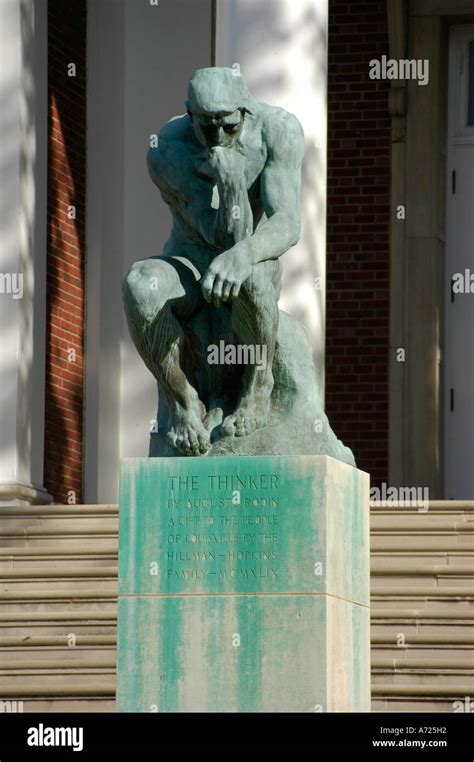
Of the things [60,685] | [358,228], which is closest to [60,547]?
[60,685]

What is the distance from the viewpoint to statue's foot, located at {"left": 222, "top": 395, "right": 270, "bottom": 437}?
25.0 feet

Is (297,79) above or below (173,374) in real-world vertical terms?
above

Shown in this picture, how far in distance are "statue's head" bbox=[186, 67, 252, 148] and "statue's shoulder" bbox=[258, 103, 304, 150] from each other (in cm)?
11

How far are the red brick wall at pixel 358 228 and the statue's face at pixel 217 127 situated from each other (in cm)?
836

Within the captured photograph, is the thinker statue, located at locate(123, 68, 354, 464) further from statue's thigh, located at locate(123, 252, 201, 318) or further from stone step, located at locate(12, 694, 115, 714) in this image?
stone step, located at locate(12, 694, 115, 714)

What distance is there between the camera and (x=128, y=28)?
15.7 metres

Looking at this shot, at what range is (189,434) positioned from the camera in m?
7.57

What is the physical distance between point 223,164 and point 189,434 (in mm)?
1054

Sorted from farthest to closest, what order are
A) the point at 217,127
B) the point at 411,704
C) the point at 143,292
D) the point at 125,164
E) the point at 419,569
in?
the point at 125,164, the point at 419,569, the point at 411,704, the point at 217,127, the point at 143,292

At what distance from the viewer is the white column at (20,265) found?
42.1 ft

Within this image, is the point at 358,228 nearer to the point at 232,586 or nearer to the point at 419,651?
the point at 419,651

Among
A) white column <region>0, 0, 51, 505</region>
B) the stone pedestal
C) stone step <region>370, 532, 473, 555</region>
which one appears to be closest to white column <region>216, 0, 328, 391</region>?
stone step <region>370, 532, 473, 555</region>

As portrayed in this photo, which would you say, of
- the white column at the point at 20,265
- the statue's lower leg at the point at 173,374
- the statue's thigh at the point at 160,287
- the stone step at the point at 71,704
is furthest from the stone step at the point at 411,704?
the white column at the point at 20,265

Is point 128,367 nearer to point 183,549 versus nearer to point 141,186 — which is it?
point 141,186
